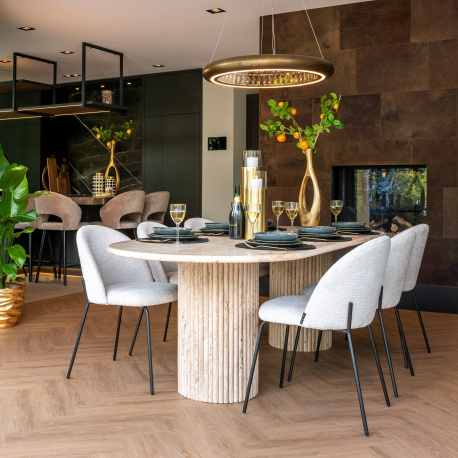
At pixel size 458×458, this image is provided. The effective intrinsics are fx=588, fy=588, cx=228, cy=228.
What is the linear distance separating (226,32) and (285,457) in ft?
17.0

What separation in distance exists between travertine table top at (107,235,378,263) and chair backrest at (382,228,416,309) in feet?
0.91

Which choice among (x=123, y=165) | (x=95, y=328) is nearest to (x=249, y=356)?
(x=95, y=328)

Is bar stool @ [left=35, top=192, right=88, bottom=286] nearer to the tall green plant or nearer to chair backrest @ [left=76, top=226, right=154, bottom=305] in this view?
the tall green plant

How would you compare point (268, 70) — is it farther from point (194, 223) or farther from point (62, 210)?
point (62, 210)

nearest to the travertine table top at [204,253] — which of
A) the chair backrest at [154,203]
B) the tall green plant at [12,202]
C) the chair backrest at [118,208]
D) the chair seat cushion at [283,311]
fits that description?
the chair seat cushion at [283,311]

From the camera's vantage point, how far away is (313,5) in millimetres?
5426

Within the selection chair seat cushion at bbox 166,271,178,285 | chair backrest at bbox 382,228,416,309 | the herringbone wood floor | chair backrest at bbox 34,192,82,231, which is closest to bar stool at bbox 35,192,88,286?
chair backrest at bbox 34,192,82,231

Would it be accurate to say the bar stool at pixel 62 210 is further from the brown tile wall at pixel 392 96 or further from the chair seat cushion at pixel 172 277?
the chair seat cushion at pixel 172 277

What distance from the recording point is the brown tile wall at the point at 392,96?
4.98 meters

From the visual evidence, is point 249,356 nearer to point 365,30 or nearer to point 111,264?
point 111,264

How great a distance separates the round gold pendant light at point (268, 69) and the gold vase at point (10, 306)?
214 centimetres

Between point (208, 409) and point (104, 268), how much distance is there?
3.50 ft

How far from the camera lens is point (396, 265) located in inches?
111

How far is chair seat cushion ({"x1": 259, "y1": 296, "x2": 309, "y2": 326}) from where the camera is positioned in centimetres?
252
